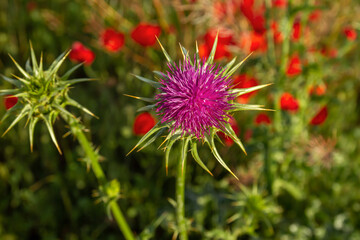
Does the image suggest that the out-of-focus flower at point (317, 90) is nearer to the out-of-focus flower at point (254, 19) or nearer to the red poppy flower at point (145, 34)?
the out-of-focus flower at point (254, 19)

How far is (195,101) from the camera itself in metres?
1.82

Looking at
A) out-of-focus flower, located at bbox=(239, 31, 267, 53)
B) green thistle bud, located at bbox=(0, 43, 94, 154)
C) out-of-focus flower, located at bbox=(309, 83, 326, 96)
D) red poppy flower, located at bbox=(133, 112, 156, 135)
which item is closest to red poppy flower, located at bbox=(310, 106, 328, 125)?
out-of-focus flower, located at bbox=(309, 83, 326, 96)

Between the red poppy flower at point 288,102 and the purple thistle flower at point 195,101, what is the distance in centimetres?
160

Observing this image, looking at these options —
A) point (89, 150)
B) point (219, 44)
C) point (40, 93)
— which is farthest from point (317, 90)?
point (40, 93)

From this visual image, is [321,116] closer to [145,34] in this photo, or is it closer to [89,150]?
[145,34]

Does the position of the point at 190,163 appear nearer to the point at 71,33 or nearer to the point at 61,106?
the point at 61,106

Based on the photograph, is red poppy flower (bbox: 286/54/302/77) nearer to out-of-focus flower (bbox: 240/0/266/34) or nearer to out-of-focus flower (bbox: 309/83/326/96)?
out-of-focus flower (bbox: 309/83/326/96)

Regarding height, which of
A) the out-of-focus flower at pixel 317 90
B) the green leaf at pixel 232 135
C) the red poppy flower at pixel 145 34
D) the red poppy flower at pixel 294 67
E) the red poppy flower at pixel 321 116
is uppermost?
the red poppy flower at pixel 145 34

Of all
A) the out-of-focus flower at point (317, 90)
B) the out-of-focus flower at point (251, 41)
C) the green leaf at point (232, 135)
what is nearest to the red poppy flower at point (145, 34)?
the out-of-focus flower at point (251, 41)

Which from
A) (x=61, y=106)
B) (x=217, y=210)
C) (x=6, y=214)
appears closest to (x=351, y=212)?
(x=217, y=210)

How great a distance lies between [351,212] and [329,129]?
44.0 inches

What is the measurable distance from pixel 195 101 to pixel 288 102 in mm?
1764

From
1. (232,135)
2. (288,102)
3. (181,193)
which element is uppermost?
(232,135)

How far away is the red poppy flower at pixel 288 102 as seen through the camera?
3.29 metres
